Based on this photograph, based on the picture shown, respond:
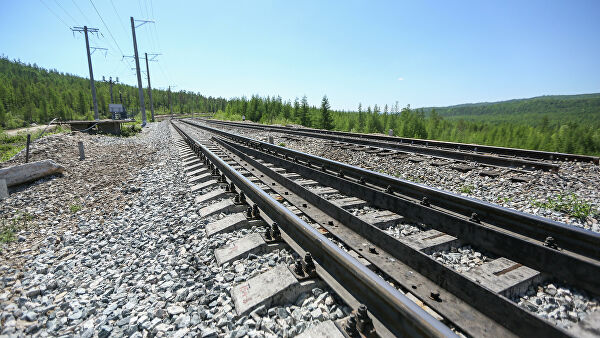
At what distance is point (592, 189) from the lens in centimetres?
476

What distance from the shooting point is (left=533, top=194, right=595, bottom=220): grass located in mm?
3697

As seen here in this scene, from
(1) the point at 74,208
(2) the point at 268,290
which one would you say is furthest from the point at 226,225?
(1) the point at 74,208

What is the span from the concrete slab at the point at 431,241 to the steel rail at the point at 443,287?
1.04 feet

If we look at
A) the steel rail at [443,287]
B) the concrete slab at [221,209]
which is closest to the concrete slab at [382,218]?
the steel rail at [443,287]

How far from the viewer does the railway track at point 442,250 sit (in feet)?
5.78

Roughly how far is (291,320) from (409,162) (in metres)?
6.34

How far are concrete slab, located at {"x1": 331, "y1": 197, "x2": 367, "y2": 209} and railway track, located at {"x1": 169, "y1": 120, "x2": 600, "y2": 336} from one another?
2cm

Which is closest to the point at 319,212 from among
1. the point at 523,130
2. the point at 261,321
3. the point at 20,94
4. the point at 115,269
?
the point at 261,321

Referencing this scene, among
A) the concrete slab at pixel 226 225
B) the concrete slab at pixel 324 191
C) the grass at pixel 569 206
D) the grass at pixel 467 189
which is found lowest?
the concrete slab at pixel 226 225

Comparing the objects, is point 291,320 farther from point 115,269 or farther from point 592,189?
point 592,189

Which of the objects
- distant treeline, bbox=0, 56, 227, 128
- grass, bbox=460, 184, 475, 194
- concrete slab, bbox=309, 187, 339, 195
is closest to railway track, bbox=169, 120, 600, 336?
concrete slab, bbox=309, 187, 339, 195

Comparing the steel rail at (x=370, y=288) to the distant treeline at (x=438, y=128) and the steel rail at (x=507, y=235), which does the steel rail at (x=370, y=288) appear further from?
the distant treeline at (x=438, y=128)

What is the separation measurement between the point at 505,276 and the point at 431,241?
2.29 feet

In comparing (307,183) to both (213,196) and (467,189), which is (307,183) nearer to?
(213,196)
